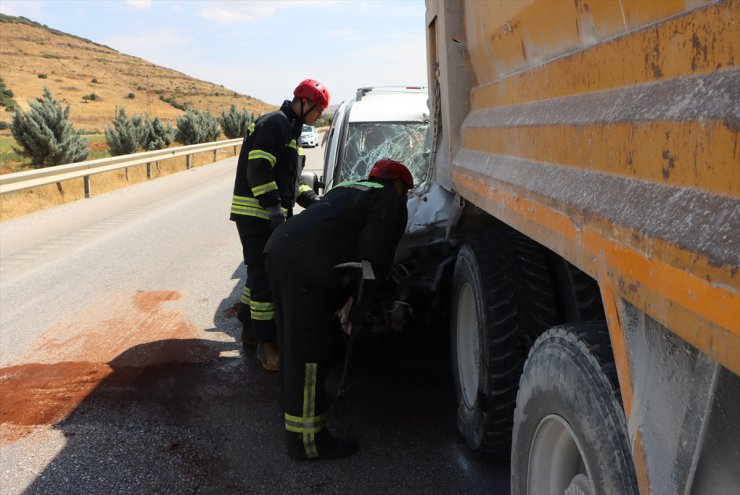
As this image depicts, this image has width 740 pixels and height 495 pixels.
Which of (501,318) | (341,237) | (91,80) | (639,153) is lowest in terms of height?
(501,318)

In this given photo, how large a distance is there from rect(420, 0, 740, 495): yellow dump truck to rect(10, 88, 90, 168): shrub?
17.8 metres

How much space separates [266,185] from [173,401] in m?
1.54

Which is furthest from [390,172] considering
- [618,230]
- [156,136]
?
[156,136]

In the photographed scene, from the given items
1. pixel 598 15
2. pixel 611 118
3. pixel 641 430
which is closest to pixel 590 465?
pixel 641 430

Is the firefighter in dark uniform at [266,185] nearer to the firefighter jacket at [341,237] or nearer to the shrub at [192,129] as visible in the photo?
the firefighter jacket at [341,237]

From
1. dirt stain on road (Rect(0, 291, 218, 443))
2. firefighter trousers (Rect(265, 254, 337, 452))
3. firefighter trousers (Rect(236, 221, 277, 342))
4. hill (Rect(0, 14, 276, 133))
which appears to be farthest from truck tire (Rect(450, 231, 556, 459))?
hill (Rect(0, 14, 276, 133))

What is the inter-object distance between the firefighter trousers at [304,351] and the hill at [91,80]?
48939 mm

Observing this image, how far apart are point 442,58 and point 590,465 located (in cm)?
243

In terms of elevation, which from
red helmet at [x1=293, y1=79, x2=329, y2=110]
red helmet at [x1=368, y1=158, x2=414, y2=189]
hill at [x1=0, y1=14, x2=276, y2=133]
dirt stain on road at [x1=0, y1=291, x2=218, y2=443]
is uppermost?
hill at [x1=0, y1=14, x2=276, y2=133]

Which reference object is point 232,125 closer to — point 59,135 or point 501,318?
point 59,135

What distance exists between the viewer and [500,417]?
10.3 ft

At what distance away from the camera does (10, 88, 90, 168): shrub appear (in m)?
18.0

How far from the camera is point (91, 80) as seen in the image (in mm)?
83062

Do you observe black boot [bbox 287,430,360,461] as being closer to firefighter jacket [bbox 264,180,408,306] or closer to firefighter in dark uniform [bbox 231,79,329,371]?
firefighter jacket [bbox 264,180,408,306]
